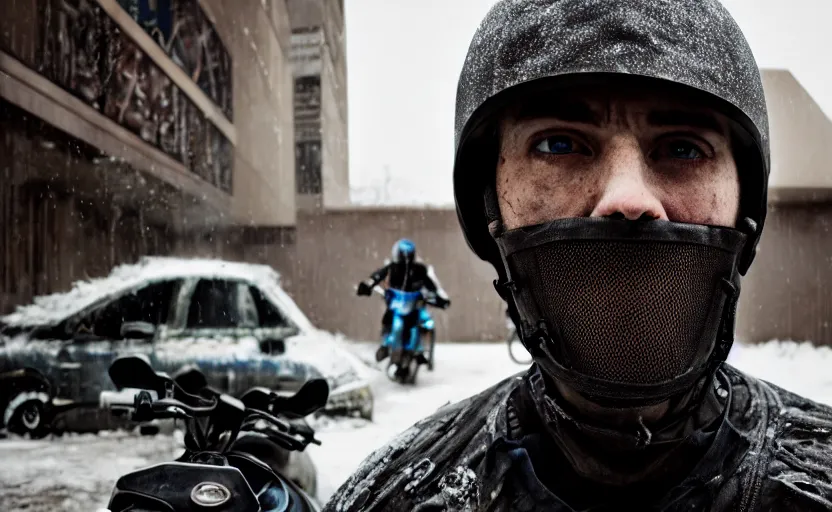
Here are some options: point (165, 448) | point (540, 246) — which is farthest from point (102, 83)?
point (540, 246)

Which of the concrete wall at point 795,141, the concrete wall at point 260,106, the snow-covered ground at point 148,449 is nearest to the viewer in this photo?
the snow-covered ground at point 148,449

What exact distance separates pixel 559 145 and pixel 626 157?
13cm

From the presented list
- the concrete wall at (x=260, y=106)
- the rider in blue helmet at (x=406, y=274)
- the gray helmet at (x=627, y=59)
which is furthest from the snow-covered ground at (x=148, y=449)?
the rider in blue helmet at (x=406, y=274)

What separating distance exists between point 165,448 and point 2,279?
0.95 metres

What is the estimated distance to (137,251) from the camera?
2840 mm

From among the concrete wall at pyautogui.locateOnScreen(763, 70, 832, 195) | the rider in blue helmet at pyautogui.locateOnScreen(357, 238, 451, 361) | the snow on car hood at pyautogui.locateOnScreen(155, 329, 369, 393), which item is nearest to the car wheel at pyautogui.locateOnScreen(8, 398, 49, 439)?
the snow on car hood at pyautogui.locateOnScreen(155, 329, 369, 393)

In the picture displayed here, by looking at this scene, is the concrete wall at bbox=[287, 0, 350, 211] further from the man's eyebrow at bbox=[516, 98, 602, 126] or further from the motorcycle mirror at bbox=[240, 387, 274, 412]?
the man's eyebrow at bbox=[516, 98, 602, 126]

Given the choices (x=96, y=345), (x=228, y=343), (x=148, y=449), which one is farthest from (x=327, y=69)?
(x=148, y=449)

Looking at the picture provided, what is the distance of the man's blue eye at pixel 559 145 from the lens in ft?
3.51

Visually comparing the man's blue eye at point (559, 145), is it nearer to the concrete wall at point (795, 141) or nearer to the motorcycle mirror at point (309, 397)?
the motorcycle mirror at point (309, 397)

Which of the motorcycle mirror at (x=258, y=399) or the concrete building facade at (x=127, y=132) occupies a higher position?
the concrete building facade at (x=127, y=132)

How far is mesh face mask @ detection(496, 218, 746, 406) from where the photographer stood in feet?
3.01

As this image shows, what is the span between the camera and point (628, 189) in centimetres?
94

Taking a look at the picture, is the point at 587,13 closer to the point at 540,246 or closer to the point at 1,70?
the point at 540,246
